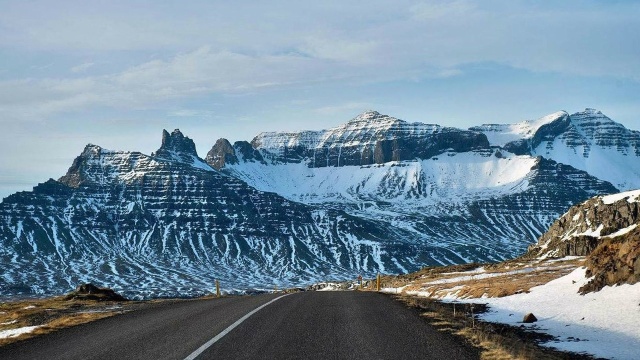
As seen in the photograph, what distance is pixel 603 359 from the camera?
43.2 feet

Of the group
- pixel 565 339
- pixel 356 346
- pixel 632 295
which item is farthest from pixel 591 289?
pixel 356 346

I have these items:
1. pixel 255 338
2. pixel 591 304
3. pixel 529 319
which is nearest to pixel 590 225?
pixel 591 304

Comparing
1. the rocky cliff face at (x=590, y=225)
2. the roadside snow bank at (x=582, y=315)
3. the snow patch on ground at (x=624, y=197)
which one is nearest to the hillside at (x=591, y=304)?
the roadside snow bank at (x=582, y=315)

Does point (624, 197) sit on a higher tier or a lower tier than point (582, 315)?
higher

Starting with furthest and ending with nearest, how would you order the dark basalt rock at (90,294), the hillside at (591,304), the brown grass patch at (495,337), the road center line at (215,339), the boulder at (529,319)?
the dark basalt rock at (90,294) → the boulder at (529,319) → the hillside at (591,304) → the road center line at (215,339) → the brown grass patch at (495,337)

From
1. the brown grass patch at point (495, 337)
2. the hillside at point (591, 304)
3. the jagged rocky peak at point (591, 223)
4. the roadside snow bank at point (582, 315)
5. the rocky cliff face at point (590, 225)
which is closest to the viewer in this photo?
the brown grass patch at point (495, 337)

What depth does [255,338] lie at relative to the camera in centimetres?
1645

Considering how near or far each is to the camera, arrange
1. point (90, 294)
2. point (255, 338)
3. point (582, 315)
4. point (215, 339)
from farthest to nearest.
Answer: point (90, 294) < point (582, 315) < point (255, 338) < point (215, 339)

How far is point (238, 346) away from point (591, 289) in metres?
12.0

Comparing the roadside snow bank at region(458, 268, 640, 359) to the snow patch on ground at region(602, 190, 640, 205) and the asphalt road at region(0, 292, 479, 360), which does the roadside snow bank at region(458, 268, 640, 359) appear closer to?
the asphalt road at region(0, 292, 479, 360)

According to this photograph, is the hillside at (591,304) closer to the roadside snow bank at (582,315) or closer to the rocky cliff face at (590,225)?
the roadside snow bank at (582,315)

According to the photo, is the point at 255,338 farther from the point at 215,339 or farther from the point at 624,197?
the point at 624,197

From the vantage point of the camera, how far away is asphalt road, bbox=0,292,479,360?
1438 centimetres

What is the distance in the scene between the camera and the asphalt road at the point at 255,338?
14.4 metres
